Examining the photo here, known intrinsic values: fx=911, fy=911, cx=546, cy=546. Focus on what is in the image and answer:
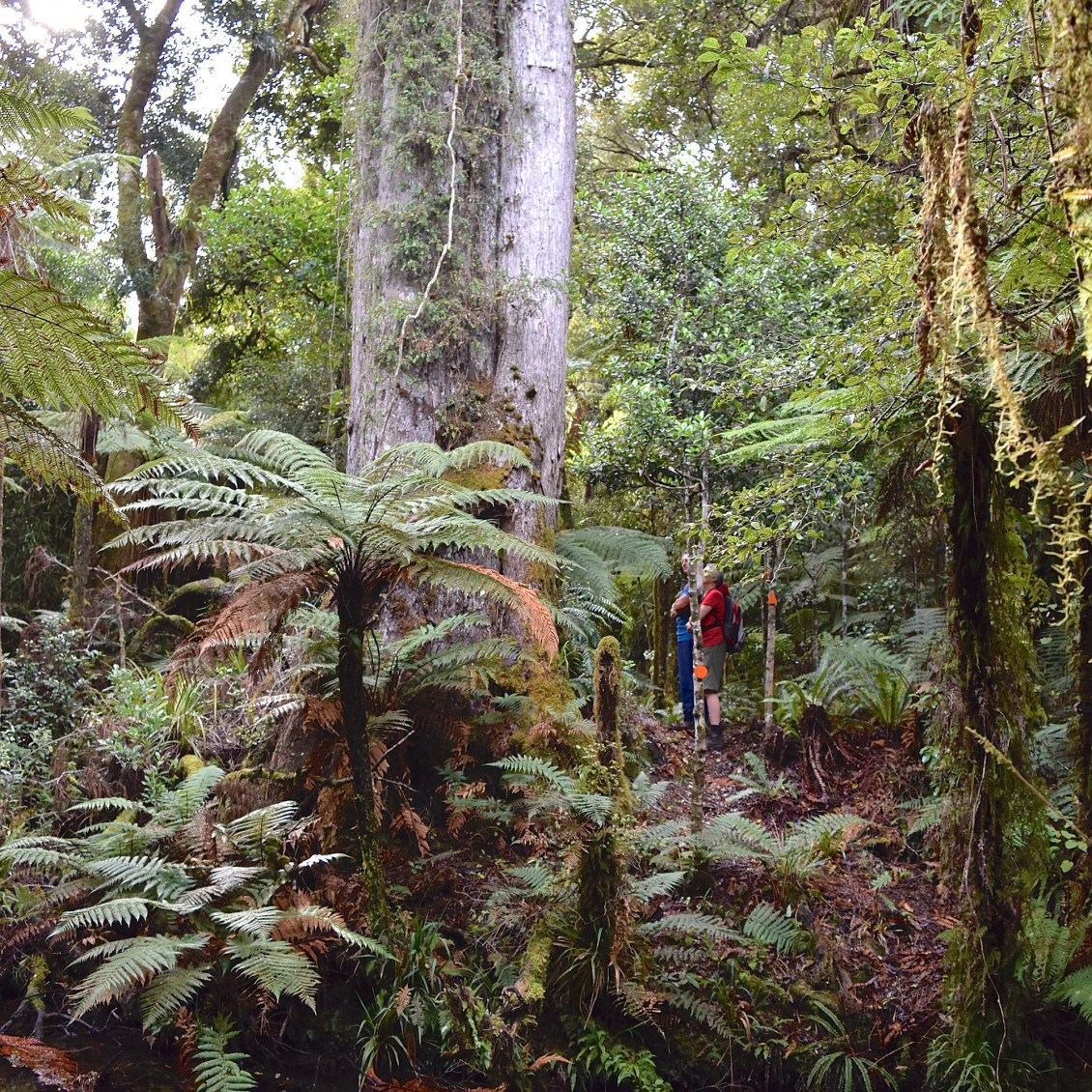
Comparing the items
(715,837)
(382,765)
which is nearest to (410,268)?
(382,765)

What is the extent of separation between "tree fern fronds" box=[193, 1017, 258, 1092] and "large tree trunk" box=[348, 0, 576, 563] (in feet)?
10.6

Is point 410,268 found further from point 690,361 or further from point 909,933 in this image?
point 909,933

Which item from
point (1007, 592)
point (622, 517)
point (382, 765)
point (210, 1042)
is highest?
point (622, 517)

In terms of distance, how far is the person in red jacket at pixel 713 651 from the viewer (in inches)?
305

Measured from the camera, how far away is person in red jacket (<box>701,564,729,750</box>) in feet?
25.4

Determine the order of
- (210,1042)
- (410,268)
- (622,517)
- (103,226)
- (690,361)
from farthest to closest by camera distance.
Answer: (103,226) < (622,517) < (690,361) < (410,268) < (210,1042)

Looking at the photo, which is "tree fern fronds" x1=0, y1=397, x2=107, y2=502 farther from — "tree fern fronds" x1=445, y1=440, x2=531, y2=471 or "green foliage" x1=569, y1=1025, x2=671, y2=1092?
"green foliage" x1=569, y1=1025, x2=671, y2=1092

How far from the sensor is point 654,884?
4.07m

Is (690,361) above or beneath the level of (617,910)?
above

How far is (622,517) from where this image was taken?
11.9 metres

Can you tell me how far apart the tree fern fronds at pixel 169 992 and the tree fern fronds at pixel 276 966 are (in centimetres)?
15

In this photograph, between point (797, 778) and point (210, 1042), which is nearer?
point (210, 1042)

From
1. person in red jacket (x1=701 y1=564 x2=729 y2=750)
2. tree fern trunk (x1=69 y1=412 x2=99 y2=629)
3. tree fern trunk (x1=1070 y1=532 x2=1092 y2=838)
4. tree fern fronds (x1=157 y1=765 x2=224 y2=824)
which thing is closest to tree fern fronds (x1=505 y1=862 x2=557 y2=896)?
tree fern fronds (x1=157 y1=765 x2=224 y2=824)

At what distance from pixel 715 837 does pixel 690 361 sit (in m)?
4.42
